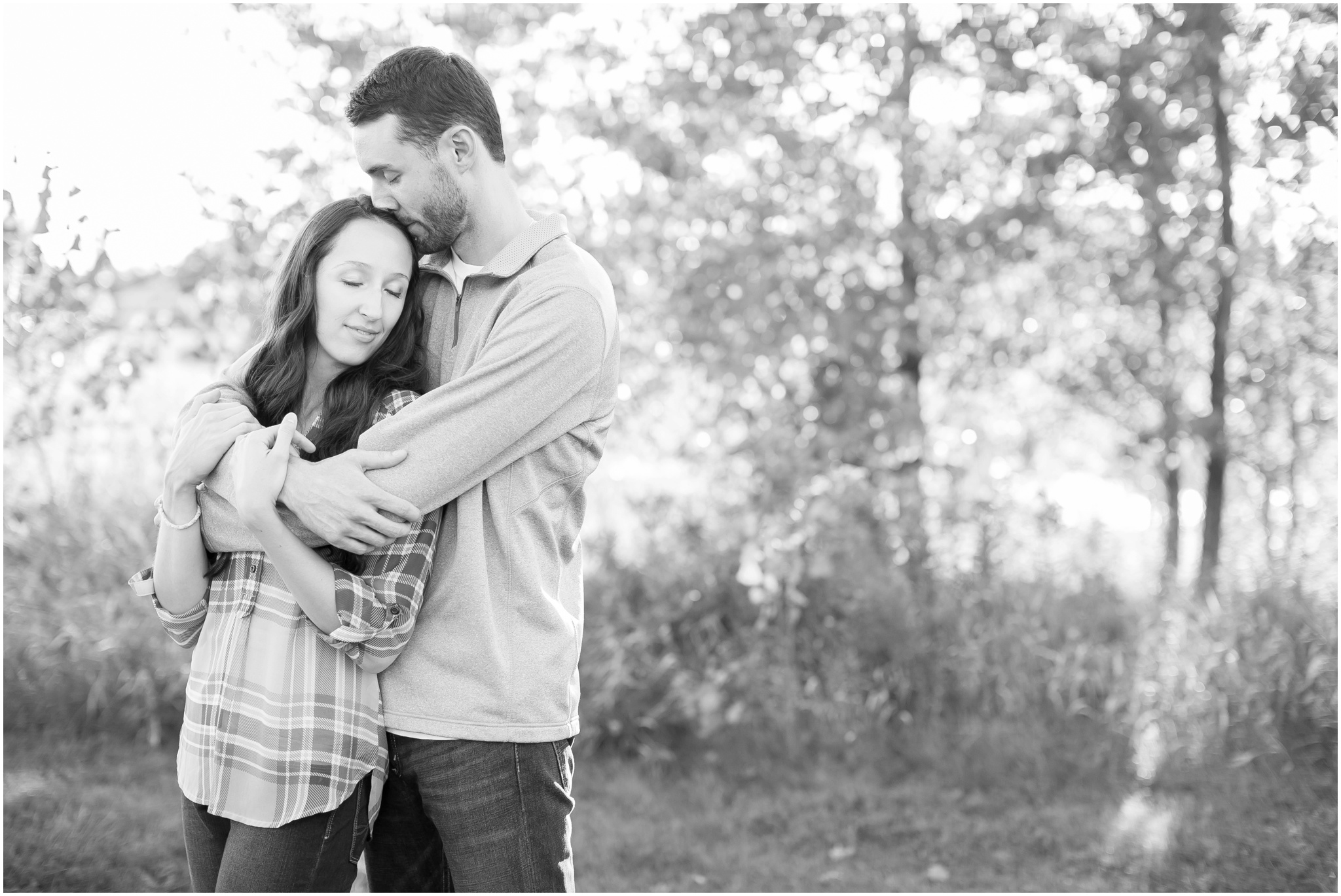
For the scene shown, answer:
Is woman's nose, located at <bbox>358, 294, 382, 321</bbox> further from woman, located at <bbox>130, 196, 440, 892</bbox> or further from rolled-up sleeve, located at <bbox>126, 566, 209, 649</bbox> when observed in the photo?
rolled-up sleeve, located at <bbox>126, 566, 209, 649</bbox>

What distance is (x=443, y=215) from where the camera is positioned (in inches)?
81.0

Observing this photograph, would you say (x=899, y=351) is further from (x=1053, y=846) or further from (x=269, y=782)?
(x=269, y=782)

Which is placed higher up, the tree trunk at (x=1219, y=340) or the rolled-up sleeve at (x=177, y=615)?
the tree trunk at (x=1219, y=340)

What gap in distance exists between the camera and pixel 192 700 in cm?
195

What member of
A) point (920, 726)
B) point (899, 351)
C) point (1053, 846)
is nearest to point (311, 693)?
point (1053, 846)

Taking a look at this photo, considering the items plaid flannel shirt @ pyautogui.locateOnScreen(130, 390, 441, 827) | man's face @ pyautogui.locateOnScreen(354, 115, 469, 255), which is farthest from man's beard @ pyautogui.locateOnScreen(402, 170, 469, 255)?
plaid flannel shirt @ pyautogui.locateOnScreen(130, 390, 441, 827)

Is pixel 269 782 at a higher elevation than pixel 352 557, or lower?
lower

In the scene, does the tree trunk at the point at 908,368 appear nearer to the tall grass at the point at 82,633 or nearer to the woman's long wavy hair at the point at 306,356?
the tall grass at the point at 82,633

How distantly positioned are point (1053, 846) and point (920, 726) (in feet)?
2.76

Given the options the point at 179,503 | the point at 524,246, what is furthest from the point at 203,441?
the point at 524,246

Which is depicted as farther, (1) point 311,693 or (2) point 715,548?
(2) point 715,548

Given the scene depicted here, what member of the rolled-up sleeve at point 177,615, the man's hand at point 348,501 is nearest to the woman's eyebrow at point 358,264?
the man's hand at point 348,501

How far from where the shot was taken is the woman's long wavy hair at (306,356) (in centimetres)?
202

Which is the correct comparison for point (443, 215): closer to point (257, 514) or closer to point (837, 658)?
point (257, 514)
